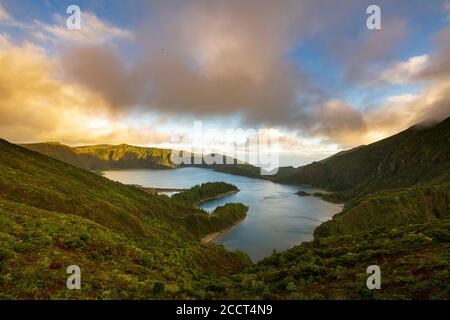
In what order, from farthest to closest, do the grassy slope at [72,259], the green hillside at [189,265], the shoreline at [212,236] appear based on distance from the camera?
1. the shoreline at [212,236]
2. the grassy slope at [72,259]
3. the green hillside at [189,265]

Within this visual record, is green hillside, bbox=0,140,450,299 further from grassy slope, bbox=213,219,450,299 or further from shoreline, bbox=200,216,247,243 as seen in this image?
shoreline, bbox=200,216,247,243

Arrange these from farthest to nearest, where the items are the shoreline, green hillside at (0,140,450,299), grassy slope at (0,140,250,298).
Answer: the shoreline → grassy slope at (0,140,250,298) → green hillside at (0,140,450,299)

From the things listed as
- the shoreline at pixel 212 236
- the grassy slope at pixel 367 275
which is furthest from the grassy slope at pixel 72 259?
the shoreline at pixel 212 236

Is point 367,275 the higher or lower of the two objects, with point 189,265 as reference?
higher

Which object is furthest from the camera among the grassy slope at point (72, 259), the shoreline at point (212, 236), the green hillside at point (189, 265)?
the shoreline at point (212, 236)

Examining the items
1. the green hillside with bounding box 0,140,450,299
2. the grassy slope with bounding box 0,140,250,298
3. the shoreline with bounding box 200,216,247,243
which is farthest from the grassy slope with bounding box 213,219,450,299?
the shoreline with bounding box 200,216,247,243

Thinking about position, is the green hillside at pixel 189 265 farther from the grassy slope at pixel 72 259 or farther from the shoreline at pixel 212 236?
the shoreline at pixel 212 236

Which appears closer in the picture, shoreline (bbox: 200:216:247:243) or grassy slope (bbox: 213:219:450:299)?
grassy slope (bbox: 213:219:450:299)

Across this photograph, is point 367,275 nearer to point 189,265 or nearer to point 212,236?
point 189,265

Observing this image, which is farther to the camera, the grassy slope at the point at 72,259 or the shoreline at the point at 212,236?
the shoreline at the point at 212,236

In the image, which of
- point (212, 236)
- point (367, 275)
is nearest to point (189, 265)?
point (367, 275)

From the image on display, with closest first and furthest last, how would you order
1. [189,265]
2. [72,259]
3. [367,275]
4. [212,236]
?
1. [367,275]
2. [72,259]
3. [189,265]
4. [212,236]

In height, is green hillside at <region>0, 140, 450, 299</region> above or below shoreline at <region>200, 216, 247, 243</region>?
above

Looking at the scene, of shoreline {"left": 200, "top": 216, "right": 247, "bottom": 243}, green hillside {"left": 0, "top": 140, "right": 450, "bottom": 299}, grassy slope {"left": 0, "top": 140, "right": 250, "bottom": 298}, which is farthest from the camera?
shoreline {"left": 200, "top": 216, "right": 247, "bottom": 243}
